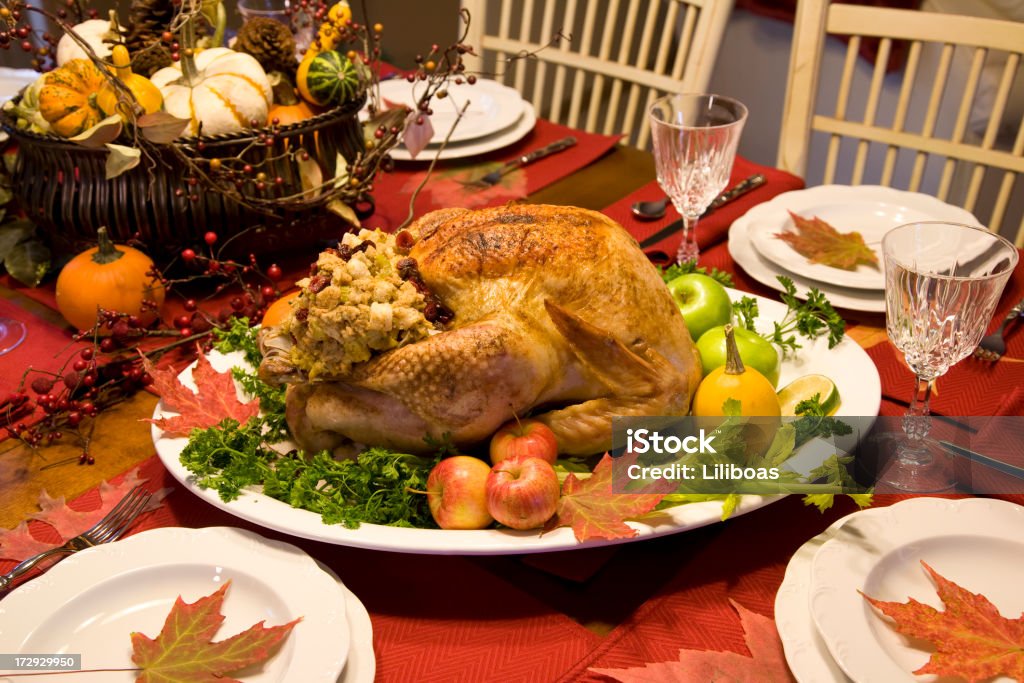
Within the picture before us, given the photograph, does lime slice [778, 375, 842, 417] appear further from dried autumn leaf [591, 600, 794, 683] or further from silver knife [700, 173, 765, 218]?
silver knife [700, 173, 765, 218]

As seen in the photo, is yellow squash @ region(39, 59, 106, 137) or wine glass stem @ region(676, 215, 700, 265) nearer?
yellow squash @ region(39, 59, 106, 137)

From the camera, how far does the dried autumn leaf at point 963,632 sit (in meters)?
0.91

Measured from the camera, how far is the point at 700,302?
1533 mm

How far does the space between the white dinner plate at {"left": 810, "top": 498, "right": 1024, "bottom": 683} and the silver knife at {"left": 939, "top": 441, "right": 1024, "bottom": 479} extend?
0.42ft

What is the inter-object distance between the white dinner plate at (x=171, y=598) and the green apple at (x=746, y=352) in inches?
28.1

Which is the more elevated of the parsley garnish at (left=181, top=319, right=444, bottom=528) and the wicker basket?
the wicker basket

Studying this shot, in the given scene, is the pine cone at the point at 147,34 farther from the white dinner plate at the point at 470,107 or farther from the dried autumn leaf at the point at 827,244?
the dried autumn leaf at the point at 827,244

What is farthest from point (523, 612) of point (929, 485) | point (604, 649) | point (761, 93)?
point (761, 93)

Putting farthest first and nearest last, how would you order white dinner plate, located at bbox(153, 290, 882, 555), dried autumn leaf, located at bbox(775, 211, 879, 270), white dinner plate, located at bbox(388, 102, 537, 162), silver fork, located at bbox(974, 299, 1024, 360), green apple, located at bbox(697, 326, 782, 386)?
1. white dinner plate, located at bbox(388, 102, 537, 162)
2. dried autumn leaf, located at bbox(775, 211, 879, 270)
3. silver fork, located at bbox(974, 299, 1024, 360)
4. green apple, located at bbox(697, 326, 782, 386)
5. white dinner plate, located at bbox(153, 290, 882, 555)

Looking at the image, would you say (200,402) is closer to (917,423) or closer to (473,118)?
(917,423)

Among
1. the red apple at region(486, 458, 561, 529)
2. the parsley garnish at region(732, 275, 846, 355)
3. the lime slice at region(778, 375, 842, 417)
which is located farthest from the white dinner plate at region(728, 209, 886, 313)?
the red apple at region(486, 458, 561, 529)

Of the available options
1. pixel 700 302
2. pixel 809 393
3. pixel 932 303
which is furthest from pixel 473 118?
pixel 932 303

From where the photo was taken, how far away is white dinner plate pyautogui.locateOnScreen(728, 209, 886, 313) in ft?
5.44

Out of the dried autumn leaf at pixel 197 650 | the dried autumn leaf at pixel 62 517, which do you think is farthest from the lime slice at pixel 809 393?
the dried autumn leaf at pixel 62 517
